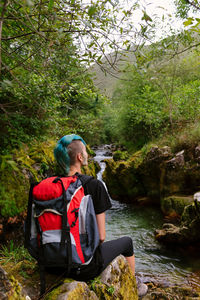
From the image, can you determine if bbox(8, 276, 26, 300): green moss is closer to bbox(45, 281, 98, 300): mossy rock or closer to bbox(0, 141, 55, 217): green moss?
bbox(45, 281, 98, 300): mossy rock

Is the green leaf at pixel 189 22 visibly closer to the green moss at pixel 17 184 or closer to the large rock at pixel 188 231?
the green moss at pixel 17 184

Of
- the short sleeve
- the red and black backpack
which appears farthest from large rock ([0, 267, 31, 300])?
the short sleeve

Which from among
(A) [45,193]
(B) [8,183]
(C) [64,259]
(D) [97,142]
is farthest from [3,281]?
(D) [97,142]

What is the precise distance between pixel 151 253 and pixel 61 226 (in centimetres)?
494

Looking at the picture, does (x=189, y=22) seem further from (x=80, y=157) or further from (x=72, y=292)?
(x=72, y=292)

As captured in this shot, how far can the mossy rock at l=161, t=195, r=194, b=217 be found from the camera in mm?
7184

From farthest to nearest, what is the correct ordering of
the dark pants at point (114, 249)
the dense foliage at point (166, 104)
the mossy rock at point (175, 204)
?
the dense foliage at point (166, 104) → the mossy rock at point (175, 204) → the dark pants at point (114, 249)

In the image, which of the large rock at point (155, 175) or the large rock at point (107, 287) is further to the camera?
the large rock at point (155, 175)

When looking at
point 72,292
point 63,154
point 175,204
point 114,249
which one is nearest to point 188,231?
point 175,204

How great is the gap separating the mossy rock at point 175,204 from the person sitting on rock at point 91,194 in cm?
522

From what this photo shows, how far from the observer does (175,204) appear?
747 cm

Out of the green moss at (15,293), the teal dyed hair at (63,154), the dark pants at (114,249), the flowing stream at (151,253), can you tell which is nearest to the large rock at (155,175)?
the flowing stream at (151,253)

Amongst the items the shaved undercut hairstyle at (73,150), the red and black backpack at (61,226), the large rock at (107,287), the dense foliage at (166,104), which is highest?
the dense foliage at (166,104)

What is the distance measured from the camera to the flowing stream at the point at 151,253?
4.66m
